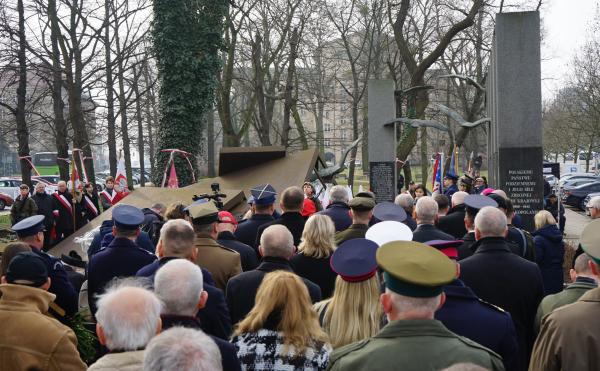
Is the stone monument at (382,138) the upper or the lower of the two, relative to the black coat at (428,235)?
upper

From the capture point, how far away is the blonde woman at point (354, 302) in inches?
161

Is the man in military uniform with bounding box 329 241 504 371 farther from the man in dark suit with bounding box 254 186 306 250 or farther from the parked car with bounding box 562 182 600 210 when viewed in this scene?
the parked car with bounding box 562 182 600 210

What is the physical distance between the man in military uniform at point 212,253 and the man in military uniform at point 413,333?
288 cm

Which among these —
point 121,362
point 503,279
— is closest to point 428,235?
point 503,279

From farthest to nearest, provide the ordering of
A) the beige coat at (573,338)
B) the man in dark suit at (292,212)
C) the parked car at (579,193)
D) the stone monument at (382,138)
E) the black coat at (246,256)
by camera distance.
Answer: the parked car at (579,193) → the stone monument at (382,138) → the man in dark suit at (292,212) → the black coat at (246,256) → the beige coat at (573,338)

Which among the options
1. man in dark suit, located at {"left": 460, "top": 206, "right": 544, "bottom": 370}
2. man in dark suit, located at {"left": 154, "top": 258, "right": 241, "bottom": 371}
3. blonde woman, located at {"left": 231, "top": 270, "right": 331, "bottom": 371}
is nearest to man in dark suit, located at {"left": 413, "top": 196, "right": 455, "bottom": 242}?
man in dark suit, located at {"left": 460, "top": 206, "right": 544, "bottom": 370}

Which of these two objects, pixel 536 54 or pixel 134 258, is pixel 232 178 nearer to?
pixel 536 54

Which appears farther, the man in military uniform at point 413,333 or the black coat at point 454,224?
the black coat at point 454,224

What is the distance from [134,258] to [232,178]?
9878 mm

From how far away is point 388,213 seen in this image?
809cm

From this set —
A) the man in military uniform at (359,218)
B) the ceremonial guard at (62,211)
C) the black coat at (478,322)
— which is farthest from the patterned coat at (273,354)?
the ceremonial guard at (62,211)

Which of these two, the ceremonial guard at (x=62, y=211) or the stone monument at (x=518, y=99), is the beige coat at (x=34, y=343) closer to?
the stone monument at (x=518, y=99)

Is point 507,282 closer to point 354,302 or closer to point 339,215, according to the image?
point 354,302

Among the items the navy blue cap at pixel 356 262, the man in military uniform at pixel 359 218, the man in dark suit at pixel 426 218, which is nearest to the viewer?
the navy blue cap at pixel 356 262
